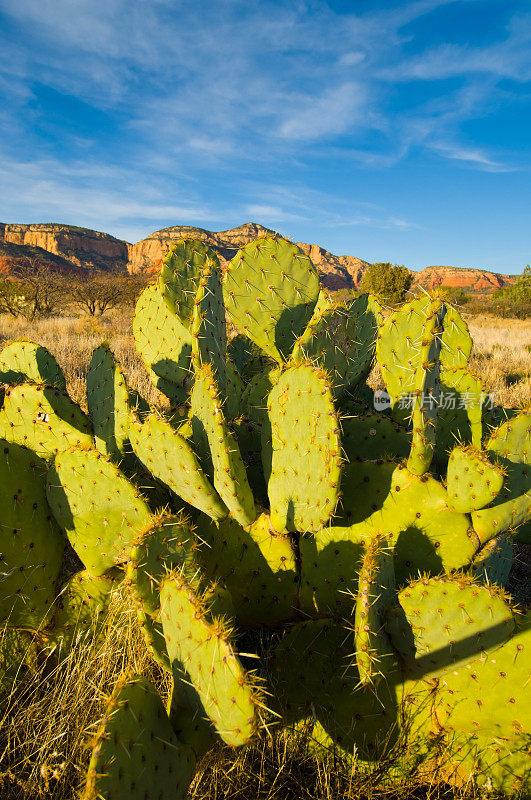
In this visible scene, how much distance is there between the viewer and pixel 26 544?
5.95ft

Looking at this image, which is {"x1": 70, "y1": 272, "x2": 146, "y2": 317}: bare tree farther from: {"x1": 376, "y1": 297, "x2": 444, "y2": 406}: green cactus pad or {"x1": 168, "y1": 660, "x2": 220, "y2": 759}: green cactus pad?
{"x1": 168, "y1": 660, "x2": 220, "y2": 759}: green cactus pad

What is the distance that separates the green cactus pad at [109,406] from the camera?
2.10m

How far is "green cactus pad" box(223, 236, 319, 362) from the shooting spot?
92.6 inches

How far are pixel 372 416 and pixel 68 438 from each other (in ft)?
5.23

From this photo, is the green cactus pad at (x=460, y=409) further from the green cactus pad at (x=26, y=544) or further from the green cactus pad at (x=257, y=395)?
the green cactus pad at (x=26, y=544)

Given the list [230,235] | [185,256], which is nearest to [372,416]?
[185,256]

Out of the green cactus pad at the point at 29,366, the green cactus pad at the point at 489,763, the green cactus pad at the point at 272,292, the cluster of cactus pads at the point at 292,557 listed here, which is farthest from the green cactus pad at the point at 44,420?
the green cactus pad at the point at 489,763

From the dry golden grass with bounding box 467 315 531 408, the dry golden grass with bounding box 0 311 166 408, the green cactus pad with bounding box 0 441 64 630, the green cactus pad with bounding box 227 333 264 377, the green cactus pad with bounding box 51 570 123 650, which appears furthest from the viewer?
the dry golden grass with bounding box 467 315 531 408

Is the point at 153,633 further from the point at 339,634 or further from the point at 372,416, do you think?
the point at 372,416

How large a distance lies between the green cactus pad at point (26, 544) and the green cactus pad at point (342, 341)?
130 centimetres

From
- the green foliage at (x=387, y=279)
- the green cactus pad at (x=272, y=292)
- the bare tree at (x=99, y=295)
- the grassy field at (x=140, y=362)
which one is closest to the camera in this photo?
the green cactus pad at (x=272, y=292)

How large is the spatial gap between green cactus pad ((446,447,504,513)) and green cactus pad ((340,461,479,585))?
0.21 feet

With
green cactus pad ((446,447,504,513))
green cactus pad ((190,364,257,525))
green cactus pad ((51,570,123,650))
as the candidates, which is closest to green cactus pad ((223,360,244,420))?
green cactus pad ((190,364,257,525))

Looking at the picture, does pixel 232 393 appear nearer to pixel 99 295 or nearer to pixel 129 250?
pixel 99 295
